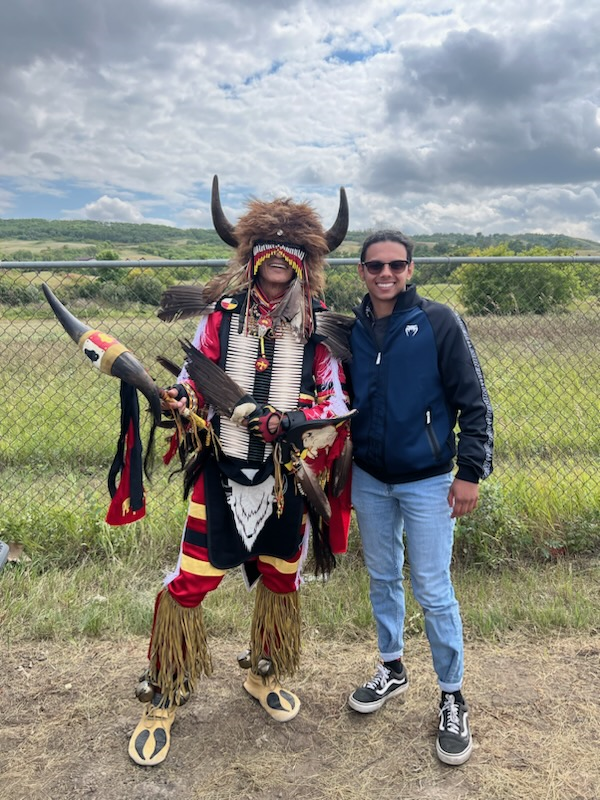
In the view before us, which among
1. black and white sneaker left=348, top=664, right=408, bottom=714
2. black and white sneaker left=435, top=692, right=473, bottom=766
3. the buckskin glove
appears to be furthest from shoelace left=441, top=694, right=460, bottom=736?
the buckskin glove

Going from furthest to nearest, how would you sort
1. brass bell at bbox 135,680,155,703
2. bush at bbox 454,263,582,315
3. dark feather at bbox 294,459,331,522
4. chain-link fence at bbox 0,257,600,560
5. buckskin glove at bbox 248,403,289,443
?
1. bush at bbox 454,263,582,315
2. chain-link fence at bbox 0,257,600,560
3. brass bell at bbox 135,680,155,703
4. dark feather at bbox 294,459,331,522
5. buckskin glove at bbox 248,403,289,443

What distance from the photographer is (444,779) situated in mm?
2393

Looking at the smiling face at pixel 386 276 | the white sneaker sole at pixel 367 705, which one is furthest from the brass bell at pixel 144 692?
the smiling face at pixel 386 276

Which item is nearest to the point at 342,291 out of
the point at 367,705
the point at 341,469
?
the point at 341,469

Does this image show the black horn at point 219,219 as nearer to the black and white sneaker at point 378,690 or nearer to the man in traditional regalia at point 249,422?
the man in traditional regalia at point 249,422

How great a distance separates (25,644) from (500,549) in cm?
305

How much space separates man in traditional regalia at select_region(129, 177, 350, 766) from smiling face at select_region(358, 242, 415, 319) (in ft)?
0.73

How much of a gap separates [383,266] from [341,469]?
0.88 metres

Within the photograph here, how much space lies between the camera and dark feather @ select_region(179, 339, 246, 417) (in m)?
2.34

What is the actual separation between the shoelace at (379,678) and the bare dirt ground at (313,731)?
0.12m

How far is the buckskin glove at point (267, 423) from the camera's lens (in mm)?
2311

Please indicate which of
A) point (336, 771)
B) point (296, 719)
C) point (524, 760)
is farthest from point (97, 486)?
point (524, 760)

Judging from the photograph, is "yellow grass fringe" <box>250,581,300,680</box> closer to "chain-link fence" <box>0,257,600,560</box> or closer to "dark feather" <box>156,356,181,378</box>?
"dark feather" <box>156,356,181,378</box>

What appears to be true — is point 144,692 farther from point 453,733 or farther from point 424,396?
point 424,396
